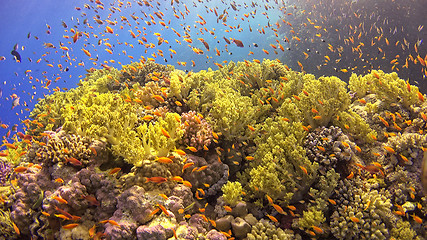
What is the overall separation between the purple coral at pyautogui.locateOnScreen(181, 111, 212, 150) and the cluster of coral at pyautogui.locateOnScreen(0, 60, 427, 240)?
28mm

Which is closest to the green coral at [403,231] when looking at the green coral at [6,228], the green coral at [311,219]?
the green coral at [311,219]

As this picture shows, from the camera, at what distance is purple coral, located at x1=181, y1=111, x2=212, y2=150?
497cm

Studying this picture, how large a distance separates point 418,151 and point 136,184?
252 inches

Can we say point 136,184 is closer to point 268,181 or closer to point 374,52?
point 268,181

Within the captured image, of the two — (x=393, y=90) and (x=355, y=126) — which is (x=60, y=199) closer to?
(x=355, y=126)

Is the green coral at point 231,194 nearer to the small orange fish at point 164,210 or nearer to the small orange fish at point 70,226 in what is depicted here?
the small orange fish at point 164,210

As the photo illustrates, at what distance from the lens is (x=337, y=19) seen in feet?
60.8

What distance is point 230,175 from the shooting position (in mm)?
5605

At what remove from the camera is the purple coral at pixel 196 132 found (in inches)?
196

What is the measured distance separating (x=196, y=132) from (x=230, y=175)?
1629 millimetres

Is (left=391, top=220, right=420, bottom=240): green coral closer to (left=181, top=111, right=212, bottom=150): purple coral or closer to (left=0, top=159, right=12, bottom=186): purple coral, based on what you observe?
(left=181, top=111, right=212, bottom=150): purple coral

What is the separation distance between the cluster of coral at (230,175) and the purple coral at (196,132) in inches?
1.1

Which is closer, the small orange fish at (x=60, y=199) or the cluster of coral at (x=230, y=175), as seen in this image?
the small orange fish at (x=60, y=199)

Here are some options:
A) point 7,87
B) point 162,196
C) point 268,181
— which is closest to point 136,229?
point 162,196
